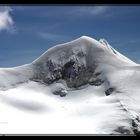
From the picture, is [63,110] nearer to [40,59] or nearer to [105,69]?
[105,69]

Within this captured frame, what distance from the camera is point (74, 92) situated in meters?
→ 81.2

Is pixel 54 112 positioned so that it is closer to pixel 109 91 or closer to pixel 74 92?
pixel 109 91

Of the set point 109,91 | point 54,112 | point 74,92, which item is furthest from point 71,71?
point 54,112

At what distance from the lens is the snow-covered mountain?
46.6 meters

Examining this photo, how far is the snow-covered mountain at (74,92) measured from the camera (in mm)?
46625

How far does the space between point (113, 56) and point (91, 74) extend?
7.03 meters

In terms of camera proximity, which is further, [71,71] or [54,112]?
[71,71]

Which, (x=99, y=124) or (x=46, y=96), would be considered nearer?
(x=99, y=124)

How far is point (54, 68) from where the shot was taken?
83.3 meters

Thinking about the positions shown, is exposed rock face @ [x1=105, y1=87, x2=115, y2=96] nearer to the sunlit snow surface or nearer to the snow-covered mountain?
the snow-covered mountain

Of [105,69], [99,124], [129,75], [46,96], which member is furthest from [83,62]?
[99,124]

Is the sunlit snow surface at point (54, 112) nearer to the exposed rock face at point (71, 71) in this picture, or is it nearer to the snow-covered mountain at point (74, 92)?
the snow-covered mountain at point (74, 92)

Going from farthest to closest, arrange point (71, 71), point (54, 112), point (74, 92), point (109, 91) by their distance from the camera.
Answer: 1. point (71, 71)
2. point (74, 92)
3. point (109, 91)
4. point (54, 112)

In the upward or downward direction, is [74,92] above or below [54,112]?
above
